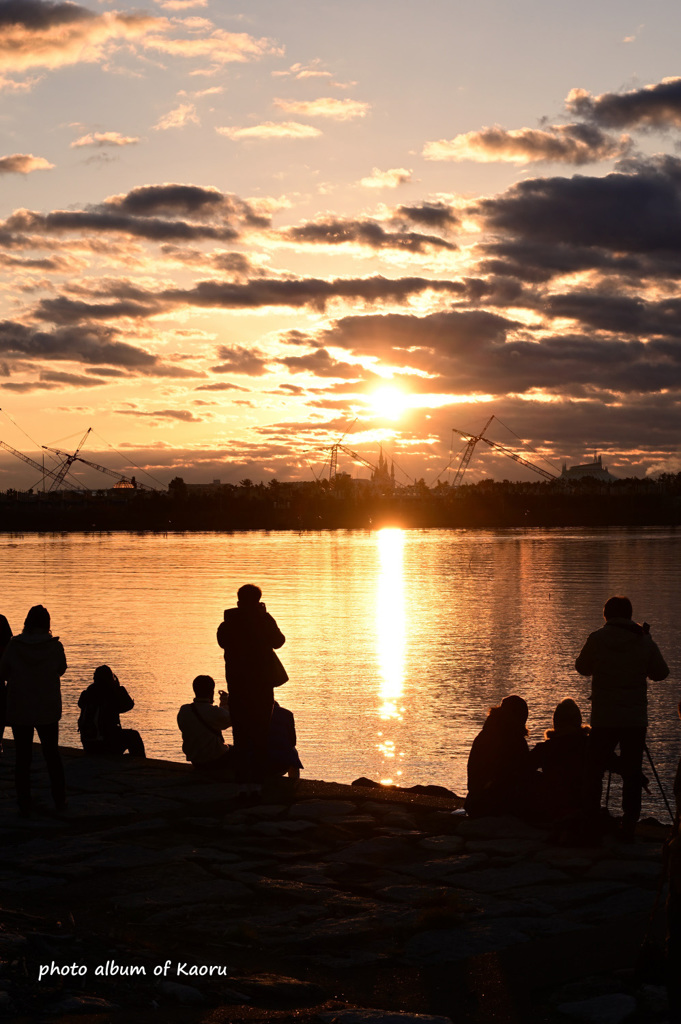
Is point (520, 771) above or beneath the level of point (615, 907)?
above

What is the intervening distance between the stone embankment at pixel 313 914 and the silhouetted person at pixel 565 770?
268 mm

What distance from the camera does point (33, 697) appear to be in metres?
9.18

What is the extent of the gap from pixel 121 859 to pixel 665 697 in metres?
18.4

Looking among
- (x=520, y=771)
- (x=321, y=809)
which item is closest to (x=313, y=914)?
(x=321, y=809)

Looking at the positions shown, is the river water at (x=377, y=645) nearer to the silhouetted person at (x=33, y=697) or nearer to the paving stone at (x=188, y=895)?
the silhouetted person at (x=33, y=697)

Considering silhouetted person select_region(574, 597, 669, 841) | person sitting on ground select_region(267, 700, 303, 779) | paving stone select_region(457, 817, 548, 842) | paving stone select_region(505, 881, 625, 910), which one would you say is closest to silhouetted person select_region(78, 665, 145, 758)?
person sitting on ground select_region(267, 700, 303, 779)

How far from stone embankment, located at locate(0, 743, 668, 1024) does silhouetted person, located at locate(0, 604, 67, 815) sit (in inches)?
12.9

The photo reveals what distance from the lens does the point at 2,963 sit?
17.0 ft

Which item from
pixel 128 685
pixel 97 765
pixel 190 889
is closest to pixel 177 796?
pixel 97 765

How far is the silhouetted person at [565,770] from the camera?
819 centimetres

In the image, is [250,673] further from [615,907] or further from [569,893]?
[615,907]

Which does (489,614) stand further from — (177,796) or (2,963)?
(2,963)

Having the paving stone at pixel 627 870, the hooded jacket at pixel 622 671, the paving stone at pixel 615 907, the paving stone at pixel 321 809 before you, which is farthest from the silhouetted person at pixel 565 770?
the paving stone at pixel 321 809

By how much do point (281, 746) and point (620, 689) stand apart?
3.73 metres
